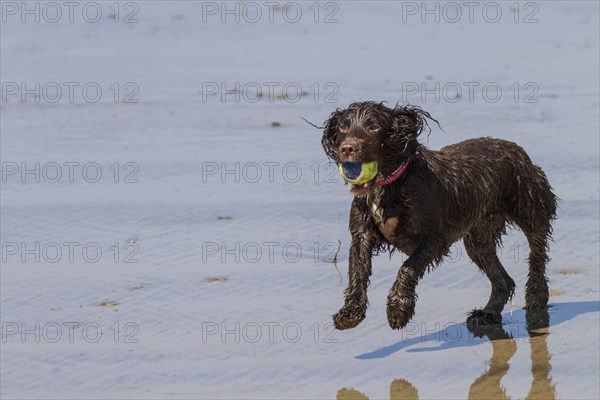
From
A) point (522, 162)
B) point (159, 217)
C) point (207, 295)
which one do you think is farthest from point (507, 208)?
point (159, 217)

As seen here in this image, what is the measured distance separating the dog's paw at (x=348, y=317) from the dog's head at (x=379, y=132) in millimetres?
656

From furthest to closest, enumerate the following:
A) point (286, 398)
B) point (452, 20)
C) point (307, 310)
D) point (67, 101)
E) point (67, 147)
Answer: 1. point (452, 20)
2. point (67, 101)
3. point (67, 147)
4. point (307, 310)
5. point (286, 398)

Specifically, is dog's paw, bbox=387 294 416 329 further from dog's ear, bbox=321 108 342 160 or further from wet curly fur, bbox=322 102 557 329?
dog's ear, bbox=321 108 342 160

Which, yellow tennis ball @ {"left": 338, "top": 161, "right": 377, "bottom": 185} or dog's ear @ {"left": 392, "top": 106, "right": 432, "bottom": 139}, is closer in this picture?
yellow tennis ball @ {"left": 338, "top": 161, "right": 377, "bottom": 185}

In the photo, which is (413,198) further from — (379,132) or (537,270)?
(537,270)

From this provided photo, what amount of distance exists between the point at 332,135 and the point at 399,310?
42.9 inches

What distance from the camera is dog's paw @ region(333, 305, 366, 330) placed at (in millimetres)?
7754

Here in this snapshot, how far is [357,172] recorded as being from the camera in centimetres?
770

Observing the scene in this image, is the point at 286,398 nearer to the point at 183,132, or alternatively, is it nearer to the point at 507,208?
the point at 507,208

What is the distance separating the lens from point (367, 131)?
25.6 feet

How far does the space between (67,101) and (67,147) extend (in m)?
1.98

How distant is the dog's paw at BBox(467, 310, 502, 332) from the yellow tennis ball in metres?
1.47

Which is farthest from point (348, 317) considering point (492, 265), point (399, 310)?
point (492, 265)

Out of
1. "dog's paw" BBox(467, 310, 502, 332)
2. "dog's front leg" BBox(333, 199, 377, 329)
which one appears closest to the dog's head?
"dog's front leg" BBox(333, 199, 377, 329)
